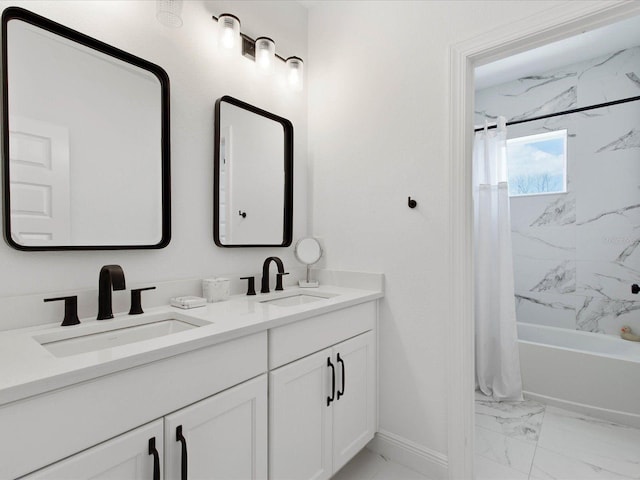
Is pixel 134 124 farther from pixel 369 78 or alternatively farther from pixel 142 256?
pixel 369 78

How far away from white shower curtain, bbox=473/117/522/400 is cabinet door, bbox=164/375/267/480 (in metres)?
1.99

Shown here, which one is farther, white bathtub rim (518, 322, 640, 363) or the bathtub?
white bathtub rim (518, 322, 640, 363)

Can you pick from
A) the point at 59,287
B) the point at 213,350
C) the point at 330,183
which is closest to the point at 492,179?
the point at 330,183

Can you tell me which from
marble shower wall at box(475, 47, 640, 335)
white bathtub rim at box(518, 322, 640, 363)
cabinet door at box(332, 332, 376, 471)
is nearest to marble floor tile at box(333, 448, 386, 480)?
cabinet door at box(332, 332, 376, 471)

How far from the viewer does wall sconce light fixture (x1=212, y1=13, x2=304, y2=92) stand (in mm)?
1609

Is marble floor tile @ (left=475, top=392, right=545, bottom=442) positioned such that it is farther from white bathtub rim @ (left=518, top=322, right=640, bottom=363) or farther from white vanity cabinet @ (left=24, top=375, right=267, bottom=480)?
white vanity cabinet @ (left=24, top=375, right=267, bottom=480)

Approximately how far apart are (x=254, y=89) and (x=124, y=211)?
968mm

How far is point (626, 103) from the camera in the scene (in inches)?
103

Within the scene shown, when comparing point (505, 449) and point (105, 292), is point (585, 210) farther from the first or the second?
point (105, 292)

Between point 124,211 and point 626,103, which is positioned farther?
point 626,103

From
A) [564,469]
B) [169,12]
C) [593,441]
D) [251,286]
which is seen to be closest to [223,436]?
[251,286]

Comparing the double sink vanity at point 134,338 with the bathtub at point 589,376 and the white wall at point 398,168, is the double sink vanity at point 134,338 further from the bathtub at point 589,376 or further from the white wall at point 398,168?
the bathtub at point 589,376

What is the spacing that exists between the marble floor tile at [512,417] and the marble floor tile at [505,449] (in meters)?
0.06

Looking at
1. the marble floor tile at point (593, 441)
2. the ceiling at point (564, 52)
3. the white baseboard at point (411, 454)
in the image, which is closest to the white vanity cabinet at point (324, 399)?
the white baseboard at point (411, 454)
